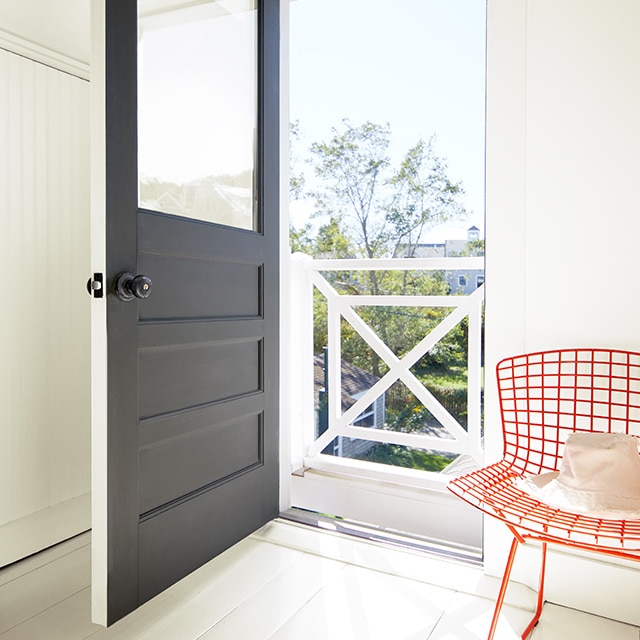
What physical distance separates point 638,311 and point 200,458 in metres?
1.37

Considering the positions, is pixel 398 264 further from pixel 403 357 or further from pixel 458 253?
pixel 458 253

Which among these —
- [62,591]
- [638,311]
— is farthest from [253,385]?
[638,311]

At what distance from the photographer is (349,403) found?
10.6ft

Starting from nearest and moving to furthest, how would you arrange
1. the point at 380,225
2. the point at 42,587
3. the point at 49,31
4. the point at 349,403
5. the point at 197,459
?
1. the point at 42,587
2. the point at 197,459
3. the point at 49,31
4. the point at 349,403
5. the point at 380,225

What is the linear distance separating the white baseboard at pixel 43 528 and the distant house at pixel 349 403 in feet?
4.34

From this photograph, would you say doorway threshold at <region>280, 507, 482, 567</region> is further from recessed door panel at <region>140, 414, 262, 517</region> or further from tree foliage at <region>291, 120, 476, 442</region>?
tree foliage at <region>291, 120, 476, 442</region>

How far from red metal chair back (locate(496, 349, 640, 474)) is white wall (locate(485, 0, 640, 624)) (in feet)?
0.16

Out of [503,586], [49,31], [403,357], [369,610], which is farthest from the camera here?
[403,357]

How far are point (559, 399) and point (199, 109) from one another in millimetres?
1443

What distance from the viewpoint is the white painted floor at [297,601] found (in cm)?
151

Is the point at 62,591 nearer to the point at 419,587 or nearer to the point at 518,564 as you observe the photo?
the point at 419,587

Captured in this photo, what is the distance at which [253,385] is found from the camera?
2121mm

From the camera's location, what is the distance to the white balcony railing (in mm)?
2658

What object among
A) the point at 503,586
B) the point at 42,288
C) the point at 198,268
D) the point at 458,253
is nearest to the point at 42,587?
the point at 42,288
